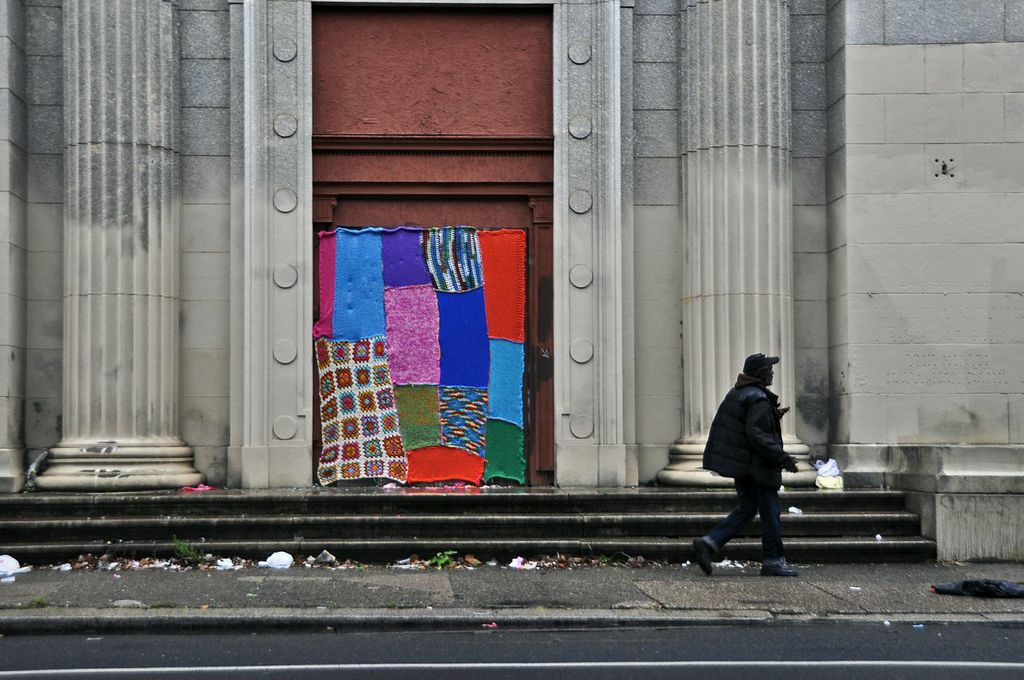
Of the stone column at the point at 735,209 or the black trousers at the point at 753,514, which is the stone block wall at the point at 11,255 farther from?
the black trousers at the point at 753,514

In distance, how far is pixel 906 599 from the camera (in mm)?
11117

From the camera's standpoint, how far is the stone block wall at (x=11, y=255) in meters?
14.8

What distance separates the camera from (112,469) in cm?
1466

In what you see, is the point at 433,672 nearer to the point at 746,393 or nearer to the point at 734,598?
the point at 734,598

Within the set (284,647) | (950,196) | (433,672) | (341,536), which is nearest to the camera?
(433,672)

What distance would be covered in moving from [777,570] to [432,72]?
7.32 m

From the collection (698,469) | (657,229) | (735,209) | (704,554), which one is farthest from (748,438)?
(657,229)

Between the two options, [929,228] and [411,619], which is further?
[929,228]

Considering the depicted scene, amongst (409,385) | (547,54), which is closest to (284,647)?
(409,385)

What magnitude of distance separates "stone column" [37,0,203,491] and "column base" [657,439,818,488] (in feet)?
17.8

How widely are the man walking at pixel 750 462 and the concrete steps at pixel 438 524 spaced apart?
1.04 metres

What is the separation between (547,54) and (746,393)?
5730 mm

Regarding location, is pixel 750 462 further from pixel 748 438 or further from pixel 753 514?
pixel 753 514

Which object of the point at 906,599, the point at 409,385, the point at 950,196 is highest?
the point at 950,196
